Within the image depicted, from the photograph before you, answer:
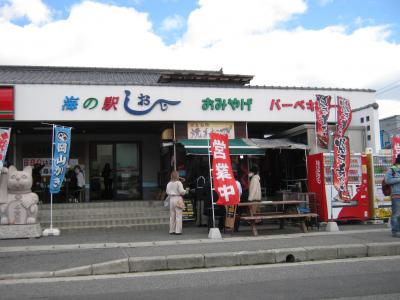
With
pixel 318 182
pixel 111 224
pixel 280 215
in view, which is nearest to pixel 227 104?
pixel 318 182

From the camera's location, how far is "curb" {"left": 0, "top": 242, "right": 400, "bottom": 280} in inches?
322

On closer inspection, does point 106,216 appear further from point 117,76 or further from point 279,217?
point 117,76

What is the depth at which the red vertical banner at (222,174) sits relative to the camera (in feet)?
39.0

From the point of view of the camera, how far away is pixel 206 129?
1656 centimetres

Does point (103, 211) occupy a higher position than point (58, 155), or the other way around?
point (58, 155)

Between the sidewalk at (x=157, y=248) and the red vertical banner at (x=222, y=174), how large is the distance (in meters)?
1.00

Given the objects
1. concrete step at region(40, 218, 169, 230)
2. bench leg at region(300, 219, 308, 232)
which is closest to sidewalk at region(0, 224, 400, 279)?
bench leg at region(300, 219, 308, 232)

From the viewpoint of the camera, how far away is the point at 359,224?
14633 mm

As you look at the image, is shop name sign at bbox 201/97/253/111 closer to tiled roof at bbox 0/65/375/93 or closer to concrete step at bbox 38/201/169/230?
tiled roof at bbox 0/65/375/93

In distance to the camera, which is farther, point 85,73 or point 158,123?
point 85,73

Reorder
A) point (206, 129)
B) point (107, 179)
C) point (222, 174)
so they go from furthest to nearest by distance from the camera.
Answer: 1. point (107, 179)
2. point (206, 129)
3. point (222, 174)

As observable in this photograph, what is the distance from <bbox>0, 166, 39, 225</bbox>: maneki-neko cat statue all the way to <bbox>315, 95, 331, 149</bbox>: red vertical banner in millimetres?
8522

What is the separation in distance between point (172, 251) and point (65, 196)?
432 inches

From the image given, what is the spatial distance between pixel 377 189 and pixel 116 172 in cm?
1049
